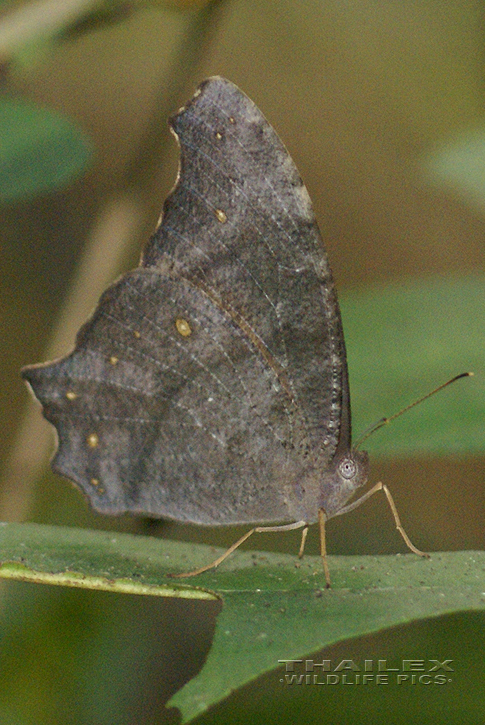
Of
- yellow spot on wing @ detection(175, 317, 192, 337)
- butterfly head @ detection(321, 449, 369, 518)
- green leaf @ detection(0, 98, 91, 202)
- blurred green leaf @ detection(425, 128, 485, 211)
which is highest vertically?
green leaf @ detection(0, 98, 91, 202)

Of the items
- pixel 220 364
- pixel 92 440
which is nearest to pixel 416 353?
pixel 220 364

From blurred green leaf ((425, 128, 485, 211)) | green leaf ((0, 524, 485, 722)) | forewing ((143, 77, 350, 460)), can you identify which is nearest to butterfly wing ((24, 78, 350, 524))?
forewing ((143, 77, 350, 460))

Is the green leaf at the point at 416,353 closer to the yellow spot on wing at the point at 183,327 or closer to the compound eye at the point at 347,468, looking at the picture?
the compound eye at the point at 347,468

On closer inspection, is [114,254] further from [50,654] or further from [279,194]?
[50,654]

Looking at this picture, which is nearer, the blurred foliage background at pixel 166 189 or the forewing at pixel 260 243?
the forewing at pixel 260 243

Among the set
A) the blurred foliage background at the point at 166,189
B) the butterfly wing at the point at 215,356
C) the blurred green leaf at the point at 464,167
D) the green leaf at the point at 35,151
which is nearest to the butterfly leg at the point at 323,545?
the butterfly wing at the point at 215,356

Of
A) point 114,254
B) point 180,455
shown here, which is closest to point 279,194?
point 180,455

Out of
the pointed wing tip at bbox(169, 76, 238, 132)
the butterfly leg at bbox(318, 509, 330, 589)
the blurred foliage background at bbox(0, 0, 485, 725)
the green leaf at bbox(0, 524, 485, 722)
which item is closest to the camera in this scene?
the green leaf at bbox(0, 524, 485, 722)

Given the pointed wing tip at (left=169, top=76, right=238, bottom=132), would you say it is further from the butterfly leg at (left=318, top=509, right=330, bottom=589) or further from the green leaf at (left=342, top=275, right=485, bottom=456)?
the butterfly leg at (left=318, top=509, right=330, bottom=589)

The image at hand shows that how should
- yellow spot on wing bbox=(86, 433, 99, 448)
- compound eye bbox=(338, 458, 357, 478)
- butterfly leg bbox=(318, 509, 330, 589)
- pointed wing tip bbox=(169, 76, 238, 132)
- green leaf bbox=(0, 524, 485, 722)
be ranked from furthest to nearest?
yellow spot on wing bbox=(86, 433, 99, 448) → compound eye bbox=(338, 458, 357, 478) → pointed wing tip bbox=(169, 76, 238, 132) → butterfly leg bbox=(318, 509, 330, 589) → green leaf bbox=(0, 524, 485, 722)
